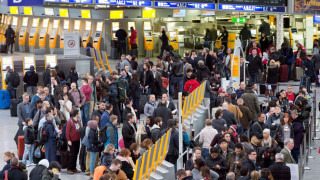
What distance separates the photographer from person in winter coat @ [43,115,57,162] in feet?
56.3

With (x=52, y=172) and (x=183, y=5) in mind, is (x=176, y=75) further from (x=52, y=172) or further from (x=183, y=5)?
(x=52, y=172)

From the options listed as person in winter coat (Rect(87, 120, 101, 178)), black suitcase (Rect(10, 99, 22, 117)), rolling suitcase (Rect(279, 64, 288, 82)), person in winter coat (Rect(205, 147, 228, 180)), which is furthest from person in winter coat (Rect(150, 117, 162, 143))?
rolling suitcase (Rect(279, 64, 288, 82))

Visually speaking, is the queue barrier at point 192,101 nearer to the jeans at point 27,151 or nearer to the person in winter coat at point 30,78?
the jeans at point 27,151

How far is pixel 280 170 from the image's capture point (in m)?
14.2

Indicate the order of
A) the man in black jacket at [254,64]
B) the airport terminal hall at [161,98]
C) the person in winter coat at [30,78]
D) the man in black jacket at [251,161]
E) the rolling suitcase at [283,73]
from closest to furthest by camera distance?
the man in black jacket at [251,161] → the airport terminal hall at [161,98] → the person in winter coat at [30,78] → the man in black jacket at [254,64] → the rolling suitcase at [283,73]

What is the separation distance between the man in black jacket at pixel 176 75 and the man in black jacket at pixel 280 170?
10467mm

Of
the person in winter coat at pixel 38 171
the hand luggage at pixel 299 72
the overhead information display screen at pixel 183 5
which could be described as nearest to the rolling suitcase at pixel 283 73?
the hand luggage at pixel 299 72

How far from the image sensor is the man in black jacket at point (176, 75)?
80.5 feet

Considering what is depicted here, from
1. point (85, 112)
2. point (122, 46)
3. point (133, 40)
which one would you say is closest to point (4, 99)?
point (85, 112)

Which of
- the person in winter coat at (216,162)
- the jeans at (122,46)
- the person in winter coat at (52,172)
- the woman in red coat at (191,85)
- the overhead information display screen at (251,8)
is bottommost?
the person in winter coat at (216,162)

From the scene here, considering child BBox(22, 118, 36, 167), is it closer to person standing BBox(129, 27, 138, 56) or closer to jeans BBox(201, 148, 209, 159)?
jeans BBox(201, 148, 209, 159)

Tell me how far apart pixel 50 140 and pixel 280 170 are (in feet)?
18.0

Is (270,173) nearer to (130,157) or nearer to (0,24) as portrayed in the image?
(130,157)

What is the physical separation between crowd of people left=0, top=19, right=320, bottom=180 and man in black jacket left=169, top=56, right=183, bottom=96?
1.2 inches
